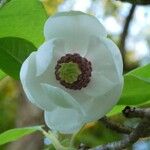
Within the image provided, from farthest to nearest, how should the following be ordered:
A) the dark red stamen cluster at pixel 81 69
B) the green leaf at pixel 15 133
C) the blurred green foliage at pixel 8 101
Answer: the blurred green foliage at pixel 8 101, the green leaf at pixel 15 133, the dark red stamen cluster at pixel 81 69

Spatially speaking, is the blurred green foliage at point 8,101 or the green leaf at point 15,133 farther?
the blurred green foliage at point 8,101

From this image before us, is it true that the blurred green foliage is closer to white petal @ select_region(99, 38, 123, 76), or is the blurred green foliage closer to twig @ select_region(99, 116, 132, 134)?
twig @ select_region(99, 116, 132, 134)

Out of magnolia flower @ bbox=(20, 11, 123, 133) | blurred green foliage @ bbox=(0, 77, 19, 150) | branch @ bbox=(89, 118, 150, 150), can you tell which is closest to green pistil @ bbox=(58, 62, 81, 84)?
magnolia flower @ bbox=(20, 11, 123, 133)

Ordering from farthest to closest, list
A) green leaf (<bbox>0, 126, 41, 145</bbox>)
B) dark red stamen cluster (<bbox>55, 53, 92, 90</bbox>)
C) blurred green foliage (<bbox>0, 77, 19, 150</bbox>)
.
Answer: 1. blurred green foliage (<bbox>0, 77, 19, 150</bbox>)
2. green leaf (<bbox>0, 126, 41, 145</bbox>)
3. dark red stamen cluster (<bbox>55, 53, 92, 90</bbox>)

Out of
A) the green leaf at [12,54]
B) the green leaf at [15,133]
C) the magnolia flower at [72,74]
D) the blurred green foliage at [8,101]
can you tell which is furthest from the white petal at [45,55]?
the blurred green foliage at [8,101]

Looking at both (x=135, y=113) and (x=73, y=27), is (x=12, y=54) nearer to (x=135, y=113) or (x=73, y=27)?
(x=73, y=27)

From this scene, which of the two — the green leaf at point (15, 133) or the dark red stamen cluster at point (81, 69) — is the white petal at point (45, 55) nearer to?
the dark red stamen cluster at point (81, 69)
